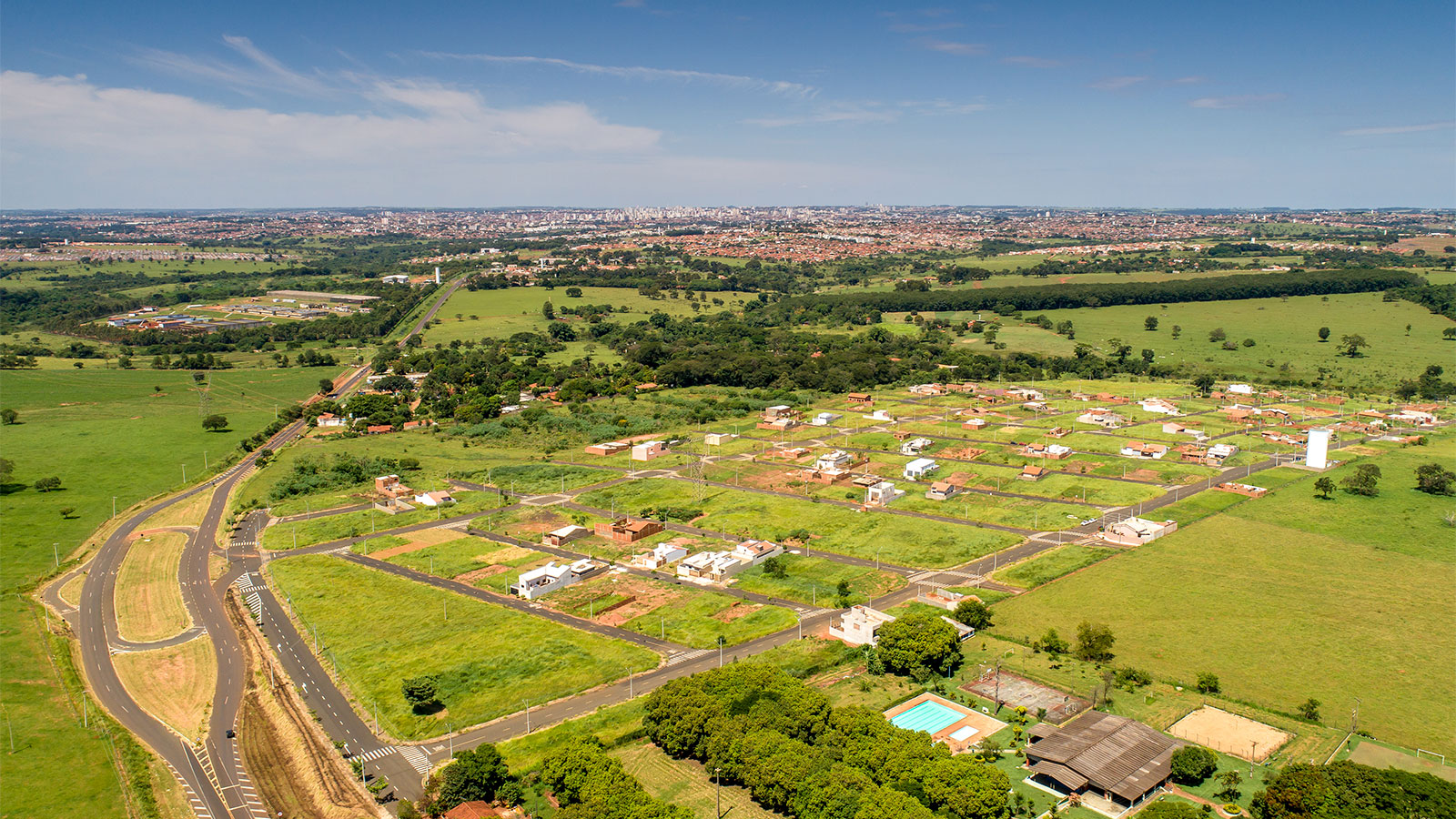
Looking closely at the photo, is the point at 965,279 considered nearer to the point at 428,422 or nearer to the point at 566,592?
the point at 428,422

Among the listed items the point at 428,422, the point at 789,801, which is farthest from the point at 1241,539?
the point at 428,422

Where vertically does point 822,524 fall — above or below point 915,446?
below

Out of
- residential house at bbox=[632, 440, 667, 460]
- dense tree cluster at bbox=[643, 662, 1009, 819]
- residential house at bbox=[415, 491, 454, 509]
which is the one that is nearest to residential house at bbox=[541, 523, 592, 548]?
residential house at bbox=[415, 491, 454, 509]

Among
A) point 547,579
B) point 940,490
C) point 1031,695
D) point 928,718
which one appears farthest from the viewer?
point 940,490

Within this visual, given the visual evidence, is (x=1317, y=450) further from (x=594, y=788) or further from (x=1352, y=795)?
(x=594, y=788)

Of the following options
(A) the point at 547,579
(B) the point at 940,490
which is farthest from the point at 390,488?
(B) the point at 940,490

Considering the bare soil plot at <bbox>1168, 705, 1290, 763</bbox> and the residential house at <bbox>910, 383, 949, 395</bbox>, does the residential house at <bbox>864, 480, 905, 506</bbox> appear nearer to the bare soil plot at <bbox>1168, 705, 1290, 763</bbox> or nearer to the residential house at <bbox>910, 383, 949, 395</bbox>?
the bare soil plot at <bbox>1168, 705, 1290, 763</bbox>

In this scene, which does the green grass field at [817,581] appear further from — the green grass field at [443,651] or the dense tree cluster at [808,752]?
the dense tree cluster at [808,752]
